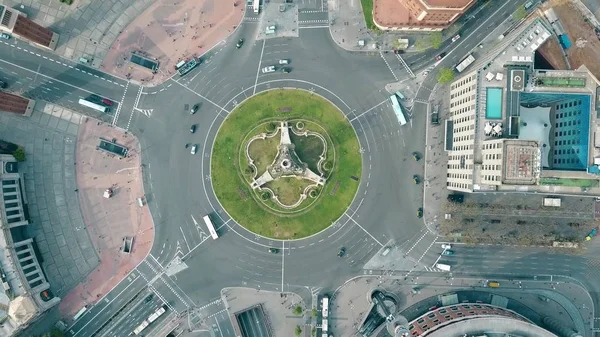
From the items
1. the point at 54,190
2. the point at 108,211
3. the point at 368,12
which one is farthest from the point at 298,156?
the point at 54,190

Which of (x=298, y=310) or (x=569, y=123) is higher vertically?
(x=569, y=123)

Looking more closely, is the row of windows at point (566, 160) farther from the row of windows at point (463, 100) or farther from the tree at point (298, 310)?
the tree at point (298, 310)

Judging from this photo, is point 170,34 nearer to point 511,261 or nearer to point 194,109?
point 194,109

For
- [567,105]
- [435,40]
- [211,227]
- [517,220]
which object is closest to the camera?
[567,105]

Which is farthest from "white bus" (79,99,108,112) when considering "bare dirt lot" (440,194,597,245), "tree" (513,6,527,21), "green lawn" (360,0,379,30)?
"tree" (513,6,527,21)

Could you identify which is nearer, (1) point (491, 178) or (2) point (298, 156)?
(1) point (491, 178)

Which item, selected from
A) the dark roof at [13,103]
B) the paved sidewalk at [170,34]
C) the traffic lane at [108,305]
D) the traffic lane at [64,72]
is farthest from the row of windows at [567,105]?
the dark roof at [13,103]
